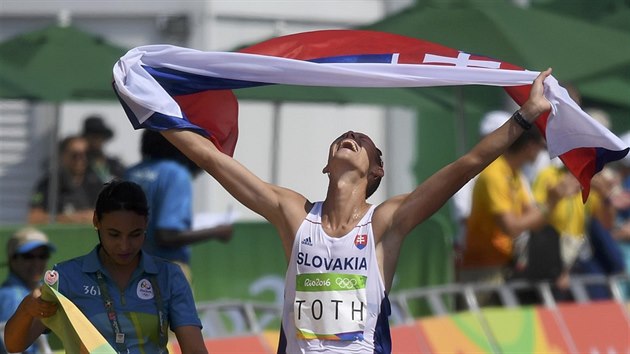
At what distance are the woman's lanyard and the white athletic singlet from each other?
1.74 ft

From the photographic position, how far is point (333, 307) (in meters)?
5.93

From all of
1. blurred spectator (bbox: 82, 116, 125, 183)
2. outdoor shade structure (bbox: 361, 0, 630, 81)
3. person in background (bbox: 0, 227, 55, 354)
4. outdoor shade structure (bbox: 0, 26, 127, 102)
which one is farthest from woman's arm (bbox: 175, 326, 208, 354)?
blurred spectator (bbox: 82, 116, 125, 183)

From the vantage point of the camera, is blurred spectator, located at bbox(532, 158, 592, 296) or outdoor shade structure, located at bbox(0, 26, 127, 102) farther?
outdoor shade structure, located at bbox(0, 26, 127, 102)

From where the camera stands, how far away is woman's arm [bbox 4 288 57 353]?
19.3 ft

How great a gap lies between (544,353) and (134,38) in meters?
7.12

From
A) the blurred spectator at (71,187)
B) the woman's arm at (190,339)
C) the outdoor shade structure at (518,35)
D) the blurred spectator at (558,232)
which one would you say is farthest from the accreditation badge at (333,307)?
the blurred spectator at (71,187)

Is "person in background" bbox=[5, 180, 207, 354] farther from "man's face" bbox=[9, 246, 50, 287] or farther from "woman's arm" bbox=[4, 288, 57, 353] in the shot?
"man's face" bbox=[9, 246, 50, 287]

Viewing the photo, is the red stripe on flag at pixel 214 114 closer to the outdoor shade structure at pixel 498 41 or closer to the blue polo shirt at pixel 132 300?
the blue polo shirt at pixel 132 300

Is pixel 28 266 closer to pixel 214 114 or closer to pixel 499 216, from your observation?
pixel 214 114

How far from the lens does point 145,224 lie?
6156 mm

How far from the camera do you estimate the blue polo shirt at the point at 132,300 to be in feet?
19.7

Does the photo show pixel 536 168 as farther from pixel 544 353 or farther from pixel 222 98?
pixel 222 98

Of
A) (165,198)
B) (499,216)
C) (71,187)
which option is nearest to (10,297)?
(165,198)

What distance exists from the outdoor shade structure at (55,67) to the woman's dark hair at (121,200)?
6903 millimetres
